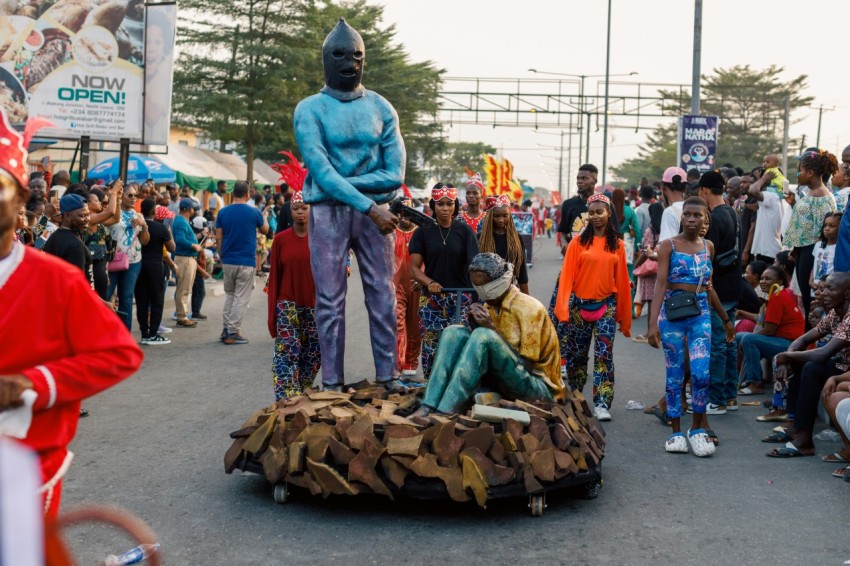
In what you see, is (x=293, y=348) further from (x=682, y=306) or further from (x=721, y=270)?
(x=721, y=270)

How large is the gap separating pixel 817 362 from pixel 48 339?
19.3 feet

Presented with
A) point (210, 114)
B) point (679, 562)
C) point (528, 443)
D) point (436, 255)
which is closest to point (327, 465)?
point (528, 443)

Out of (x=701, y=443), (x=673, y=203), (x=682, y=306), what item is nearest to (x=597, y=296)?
(x=682, y=306)

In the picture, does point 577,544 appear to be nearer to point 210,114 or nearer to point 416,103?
point 210,114

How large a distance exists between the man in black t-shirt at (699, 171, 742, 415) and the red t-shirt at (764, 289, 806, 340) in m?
0.62

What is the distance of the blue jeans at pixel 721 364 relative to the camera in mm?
8633

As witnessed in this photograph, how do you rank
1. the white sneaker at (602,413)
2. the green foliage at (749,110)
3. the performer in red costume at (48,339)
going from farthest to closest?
the green foliage at (749,110), the white sneaker at (602,413), the performer in red costume at (48,339)

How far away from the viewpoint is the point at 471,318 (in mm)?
6570

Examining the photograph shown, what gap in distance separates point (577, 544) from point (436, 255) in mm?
4342

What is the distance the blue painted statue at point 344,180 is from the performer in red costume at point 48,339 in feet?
12.2

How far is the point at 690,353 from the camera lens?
762 centimetres

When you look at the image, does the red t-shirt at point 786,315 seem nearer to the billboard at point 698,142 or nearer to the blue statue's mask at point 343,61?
the blue statue's mask at point 343,61

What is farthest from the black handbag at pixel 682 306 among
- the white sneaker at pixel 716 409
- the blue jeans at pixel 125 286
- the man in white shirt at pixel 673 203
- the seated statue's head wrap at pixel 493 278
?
the blue jeans at pixel 125 286

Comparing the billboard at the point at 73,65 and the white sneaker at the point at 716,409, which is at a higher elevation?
the billboard at the point at 73,65
